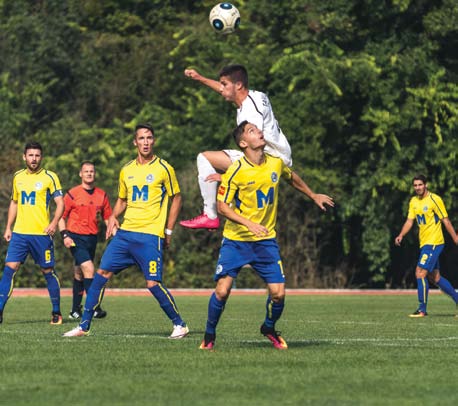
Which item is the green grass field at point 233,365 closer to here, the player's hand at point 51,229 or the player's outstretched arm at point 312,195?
the player's hand at point 51,229

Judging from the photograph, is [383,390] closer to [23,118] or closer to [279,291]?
[279,291]

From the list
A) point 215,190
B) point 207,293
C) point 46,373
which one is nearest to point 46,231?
point 215,190

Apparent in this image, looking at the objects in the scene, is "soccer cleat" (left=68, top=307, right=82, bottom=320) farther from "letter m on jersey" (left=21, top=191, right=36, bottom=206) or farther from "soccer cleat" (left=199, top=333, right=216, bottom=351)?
"soccer cleat" (left=199, top=333, right=216, bottom=351)

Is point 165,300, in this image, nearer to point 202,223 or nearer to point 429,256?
point 202,223

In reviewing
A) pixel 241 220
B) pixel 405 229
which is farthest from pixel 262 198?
pixel 405 229

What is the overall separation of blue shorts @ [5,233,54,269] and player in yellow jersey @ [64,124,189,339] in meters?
3.22

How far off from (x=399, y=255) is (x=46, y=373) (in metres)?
27.8

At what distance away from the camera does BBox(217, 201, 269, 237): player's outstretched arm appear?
10.8 meters

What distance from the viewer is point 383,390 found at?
27.8ft

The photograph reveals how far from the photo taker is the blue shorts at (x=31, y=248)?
16219mm

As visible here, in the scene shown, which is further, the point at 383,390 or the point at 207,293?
the point at 207,293

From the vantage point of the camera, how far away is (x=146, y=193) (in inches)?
A: 517

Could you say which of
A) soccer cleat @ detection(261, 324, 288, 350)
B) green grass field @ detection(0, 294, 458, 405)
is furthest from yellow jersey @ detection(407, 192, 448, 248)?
soccer cleat @ detection(261, 324, 288, 350)

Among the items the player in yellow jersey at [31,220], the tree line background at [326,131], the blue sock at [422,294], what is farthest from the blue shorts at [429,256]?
the tree line background at [326,131]
